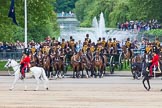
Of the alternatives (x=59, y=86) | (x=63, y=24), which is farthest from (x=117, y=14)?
(x=59, y=86)

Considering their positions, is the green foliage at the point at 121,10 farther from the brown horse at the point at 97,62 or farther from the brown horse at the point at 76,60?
the brown horse at the point at 76,60

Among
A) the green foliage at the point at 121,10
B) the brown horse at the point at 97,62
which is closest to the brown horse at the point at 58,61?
the brown horse at the point at 97,62

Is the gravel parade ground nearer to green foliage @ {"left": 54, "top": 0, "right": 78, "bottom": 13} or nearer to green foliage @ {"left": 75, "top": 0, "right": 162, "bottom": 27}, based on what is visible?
green foliage @ {"left": 75, "top": 0, "right": 162, "bottom": 27}

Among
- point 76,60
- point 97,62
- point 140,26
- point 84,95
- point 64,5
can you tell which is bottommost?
point 84,95

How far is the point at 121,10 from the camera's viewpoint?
125500 mm

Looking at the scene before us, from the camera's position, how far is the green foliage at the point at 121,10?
99.2 metres

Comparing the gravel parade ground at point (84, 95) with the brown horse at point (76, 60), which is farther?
the brown horse at point (76, 60)

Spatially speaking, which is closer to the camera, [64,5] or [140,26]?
[140,26]

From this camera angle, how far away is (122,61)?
60188 millimetres

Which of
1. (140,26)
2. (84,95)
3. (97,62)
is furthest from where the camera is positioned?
(140,26)

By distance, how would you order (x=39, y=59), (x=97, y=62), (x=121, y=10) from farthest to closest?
(x=121, y=10) → (x=97, y=62) → (x=39, y=59)

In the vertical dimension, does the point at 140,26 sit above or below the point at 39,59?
above

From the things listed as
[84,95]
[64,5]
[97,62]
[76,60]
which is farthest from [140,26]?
[64,5]

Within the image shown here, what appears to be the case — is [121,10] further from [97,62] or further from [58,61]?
[58,61]
